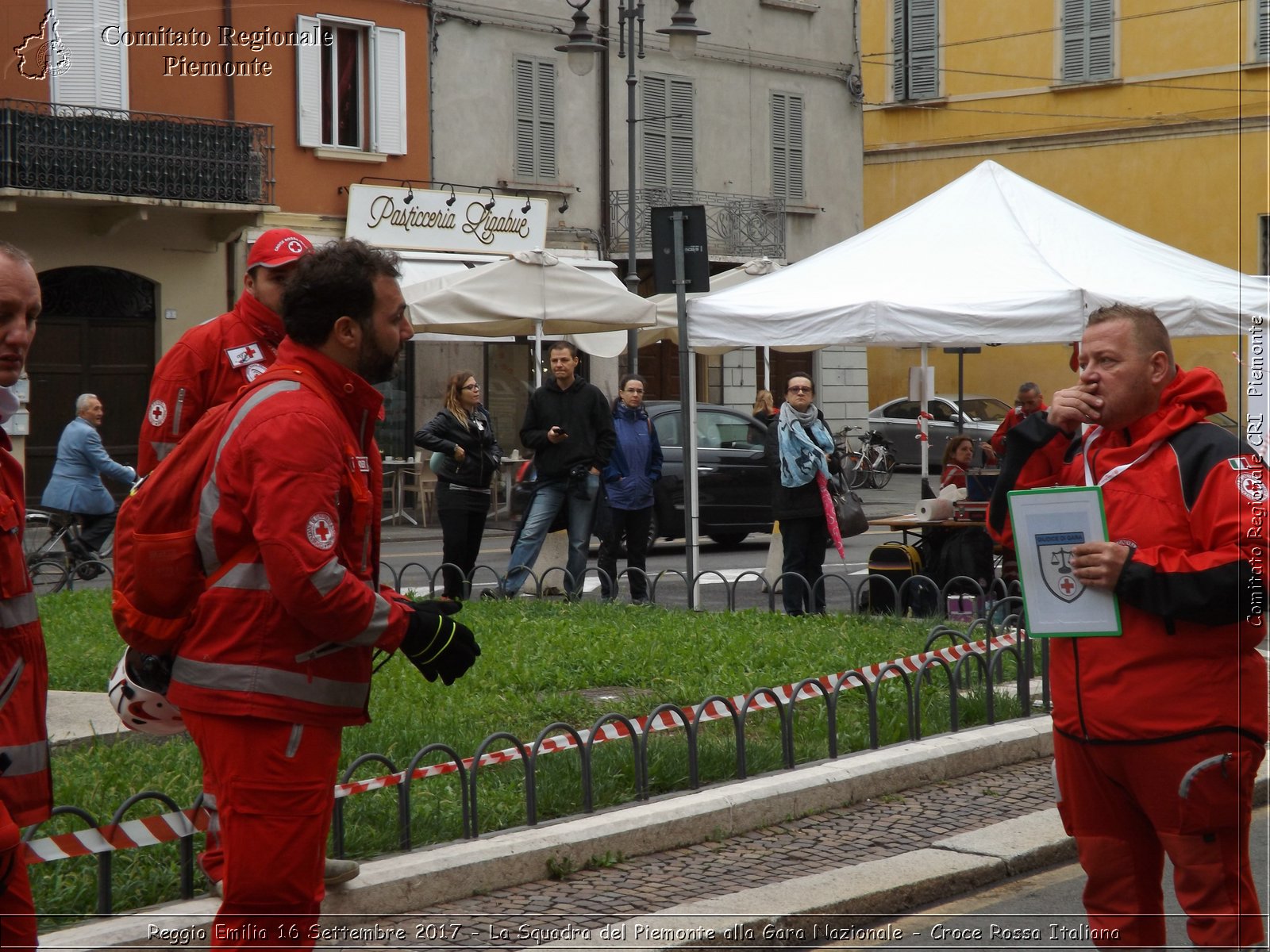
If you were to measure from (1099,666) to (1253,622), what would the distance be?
0.38m

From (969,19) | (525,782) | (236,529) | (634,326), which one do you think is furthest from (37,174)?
(969,19)

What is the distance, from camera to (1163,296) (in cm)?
1180

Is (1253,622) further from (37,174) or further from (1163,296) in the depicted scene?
(37,174)

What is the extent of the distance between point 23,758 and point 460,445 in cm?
859

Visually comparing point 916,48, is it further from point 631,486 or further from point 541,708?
point 541,708

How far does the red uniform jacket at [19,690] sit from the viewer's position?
3359 mm

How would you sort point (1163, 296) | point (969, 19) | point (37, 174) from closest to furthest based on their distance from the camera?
point (1163, 296) → point (37, 174) → point (969, 19)

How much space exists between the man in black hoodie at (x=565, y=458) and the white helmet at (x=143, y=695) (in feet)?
26.2

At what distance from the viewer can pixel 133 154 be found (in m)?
21.8

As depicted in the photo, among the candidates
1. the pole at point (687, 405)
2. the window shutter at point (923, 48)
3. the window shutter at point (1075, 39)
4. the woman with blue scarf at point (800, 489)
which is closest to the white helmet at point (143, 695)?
the woman with blue scarf at point (800, 489)

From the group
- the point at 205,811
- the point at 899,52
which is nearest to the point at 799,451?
the point at 205,811

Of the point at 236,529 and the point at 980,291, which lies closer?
the point at 236,529

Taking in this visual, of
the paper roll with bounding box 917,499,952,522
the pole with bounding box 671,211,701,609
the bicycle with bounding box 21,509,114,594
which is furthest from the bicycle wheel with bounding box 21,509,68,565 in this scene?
the paper roll with bounding box 917,499,952,522

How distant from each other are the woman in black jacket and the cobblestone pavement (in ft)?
18.6
